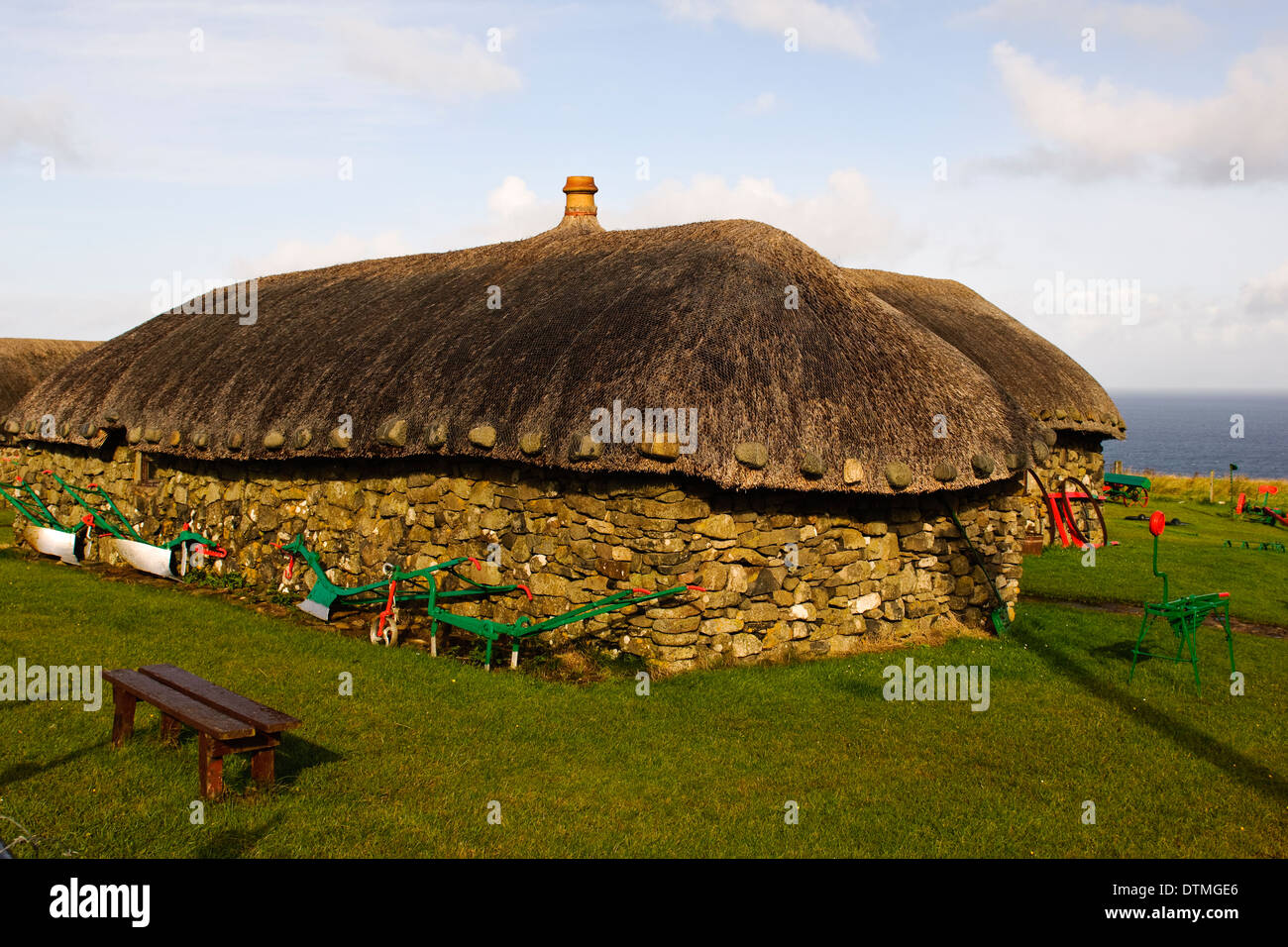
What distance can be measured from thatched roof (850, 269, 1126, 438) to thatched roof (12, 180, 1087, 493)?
31.4ft

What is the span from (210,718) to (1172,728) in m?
7.47

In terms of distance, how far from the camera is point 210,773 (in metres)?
5.73

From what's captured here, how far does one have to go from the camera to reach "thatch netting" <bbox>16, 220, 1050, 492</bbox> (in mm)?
9406

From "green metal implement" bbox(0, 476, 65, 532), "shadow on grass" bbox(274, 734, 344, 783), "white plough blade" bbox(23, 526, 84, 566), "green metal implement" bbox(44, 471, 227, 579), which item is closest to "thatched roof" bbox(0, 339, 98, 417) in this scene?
"green metal implement" bbox(0, 476, 65, 532)

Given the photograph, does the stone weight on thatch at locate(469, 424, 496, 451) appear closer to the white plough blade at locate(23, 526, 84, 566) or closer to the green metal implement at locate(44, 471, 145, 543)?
the green metal implement at locate(44, 471, 145, 543)

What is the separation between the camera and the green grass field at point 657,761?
224 inches

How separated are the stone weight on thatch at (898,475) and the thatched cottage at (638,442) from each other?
0.02m

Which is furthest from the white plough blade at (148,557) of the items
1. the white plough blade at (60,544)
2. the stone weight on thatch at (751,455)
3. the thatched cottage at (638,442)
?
the stone weight on thatch at (751,455)

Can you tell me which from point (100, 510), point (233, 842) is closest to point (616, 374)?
point (233, 842)

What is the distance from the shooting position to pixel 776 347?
9953 mm

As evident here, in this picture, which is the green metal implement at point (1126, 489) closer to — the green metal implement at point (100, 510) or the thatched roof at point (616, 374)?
the thatched roof at point (616, 374)

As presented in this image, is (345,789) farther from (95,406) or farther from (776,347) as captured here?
(95,406)
